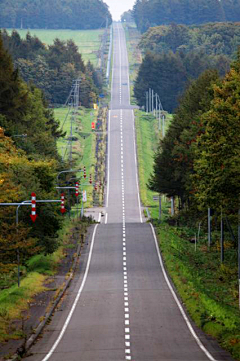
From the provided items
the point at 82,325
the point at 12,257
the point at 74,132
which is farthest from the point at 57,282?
the point at 74,132

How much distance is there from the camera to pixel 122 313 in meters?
48.7

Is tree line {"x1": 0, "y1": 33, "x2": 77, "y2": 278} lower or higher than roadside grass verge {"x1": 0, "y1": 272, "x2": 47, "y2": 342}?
higher

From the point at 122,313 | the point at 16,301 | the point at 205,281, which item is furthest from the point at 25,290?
the point at 205,281

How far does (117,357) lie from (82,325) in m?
8.89

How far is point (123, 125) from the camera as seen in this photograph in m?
191

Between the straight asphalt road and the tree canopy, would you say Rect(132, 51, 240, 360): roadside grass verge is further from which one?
the tree canopy

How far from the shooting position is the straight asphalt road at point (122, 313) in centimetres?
3750

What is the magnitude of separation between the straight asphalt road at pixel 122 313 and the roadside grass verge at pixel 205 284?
27.4 inches

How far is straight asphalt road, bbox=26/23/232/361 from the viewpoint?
3750 cm

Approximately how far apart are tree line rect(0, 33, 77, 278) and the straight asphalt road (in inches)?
171

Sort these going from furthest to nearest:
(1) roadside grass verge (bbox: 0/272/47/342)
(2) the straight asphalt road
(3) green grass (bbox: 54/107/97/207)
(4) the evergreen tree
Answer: (3) green grass (bbox: 54/107/97/207), (4) the evergreen tree, (1) roadside grass verge (bbox: 0/272/47/342), (2) the straight asphalt road

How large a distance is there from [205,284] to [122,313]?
12480mm

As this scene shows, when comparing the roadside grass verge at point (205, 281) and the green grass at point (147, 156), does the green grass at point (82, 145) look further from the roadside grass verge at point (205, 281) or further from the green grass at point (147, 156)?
the roadside grass verge at point (205, 281)

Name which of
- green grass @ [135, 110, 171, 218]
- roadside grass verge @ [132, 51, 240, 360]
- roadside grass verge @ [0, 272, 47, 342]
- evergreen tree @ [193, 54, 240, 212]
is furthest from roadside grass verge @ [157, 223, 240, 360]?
green grass @ [135, 110, 171, 218]
